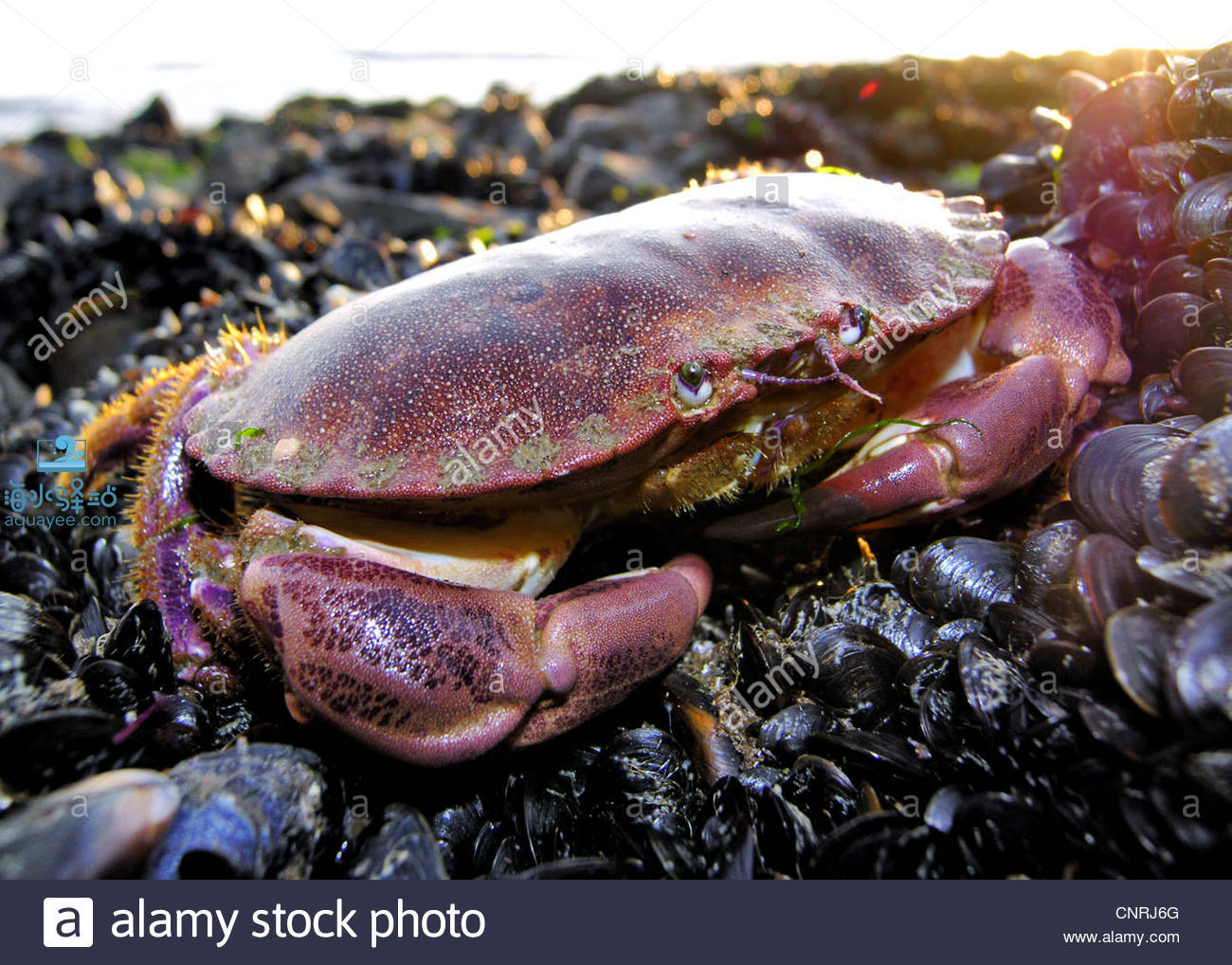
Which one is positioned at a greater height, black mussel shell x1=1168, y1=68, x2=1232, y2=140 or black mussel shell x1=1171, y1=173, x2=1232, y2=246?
black mussel shell x1=1168, y1=68, x2=1232, y2=140

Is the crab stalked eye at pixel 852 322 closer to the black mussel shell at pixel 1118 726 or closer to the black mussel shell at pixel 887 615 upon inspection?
the black mussel shell at pixel 887 615

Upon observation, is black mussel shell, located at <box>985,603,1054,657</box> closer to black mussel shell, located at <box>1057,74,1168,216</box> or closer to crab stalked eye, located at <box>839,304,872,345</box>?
crab stalked eye, located at <box>839,304,872,345</box>

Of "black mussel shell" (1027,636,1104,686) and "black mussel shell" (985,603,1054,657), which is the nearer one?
"black mussel shell" (1027,636,1104,686)

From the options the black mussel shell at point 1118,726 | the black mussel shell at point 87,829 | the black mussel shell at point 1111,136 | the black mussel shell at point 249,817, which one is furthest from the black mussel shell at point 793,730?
the black mussel shell at point 1111,136

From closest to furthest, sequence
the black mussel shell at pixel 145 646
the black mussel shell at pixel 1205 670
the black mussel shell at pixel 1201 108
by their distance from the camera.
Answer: the black mussel shell at pixel 1205 670 → the black mussel shell at pixel 145 646 → the black mussel shell at pixel 1201 108

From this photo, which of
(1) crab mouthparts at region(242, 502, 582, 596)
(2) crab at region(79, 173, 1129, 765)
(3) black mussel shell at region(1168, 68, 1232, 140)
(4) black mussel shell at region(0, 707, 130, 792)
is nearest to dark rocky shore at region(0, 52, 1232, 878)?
(4) black mussel shell at region(0, 707, 130, 792)

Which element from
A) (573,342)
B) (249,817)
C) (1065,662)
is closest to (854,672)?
(1065,662)
